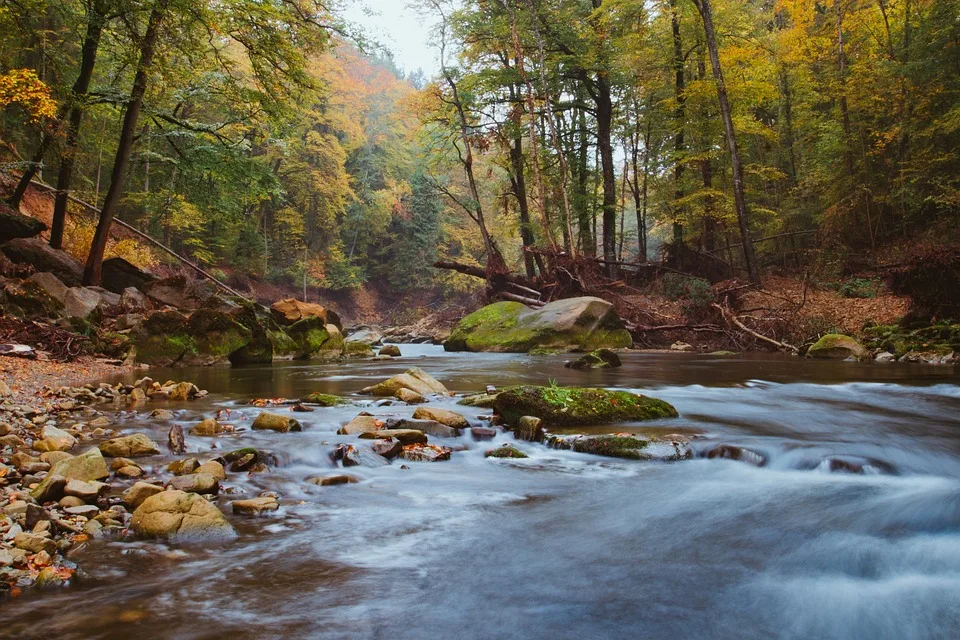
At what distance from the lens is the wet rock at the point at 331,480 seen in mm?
4004

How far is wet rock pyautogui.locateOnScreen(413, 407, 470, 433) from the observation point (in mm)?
5457

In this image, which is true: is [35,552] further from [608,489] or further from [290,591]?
[608,489]

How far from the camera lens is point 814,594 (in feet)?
8.54

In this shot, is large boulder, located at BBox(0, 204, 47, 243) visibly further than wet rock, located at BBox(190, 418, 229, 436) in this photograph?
Yes

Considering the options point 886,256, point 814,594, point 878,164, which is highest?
point 878,164

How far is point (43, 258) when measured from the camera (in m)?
12.4

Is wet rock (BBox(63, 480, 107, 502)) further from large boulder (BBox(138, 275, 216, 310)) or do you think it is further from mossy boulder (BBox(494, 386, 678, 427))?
large boulder (BBox(138, 275, 216, 310))

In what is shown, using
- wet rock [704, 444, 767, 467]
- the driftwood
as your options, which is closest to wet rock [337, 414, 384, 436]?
wet rock [704, 444, 767, 467]

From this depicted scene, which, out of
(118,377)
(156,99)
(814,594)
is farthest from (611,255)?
(814,594)

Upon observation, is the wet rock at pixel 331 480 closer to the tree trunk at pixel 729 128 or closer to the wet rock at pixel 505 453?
the wet rock at pixel 505 453

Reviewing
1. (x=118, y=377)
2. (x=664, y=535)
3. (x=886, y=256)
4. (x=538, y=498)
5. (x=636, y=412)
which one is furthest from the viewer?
(x=886, y=256)

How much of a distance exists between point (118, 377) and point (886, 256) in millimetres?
19425

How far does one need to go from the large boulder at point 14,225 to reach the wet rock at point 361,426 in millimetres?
11017

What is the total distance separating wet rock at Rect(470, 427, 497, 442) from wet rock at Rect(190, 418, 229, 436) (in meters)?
2.27
